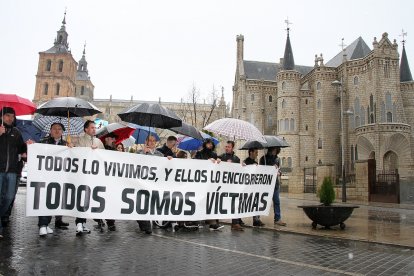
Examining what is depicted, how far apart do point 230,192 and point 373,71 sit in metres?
49.3

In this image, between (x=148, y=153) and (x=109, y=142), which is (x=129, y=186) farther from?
(x=109, y=142)

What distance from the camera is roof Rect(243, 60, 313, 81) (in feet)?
237

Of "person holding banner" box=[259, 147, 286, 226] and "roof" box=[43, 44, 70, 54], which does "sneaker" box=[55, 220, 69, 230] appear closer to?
"person holding banner" box=[259, 147, 286, 226]

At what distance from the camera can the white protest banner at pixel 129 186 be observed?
677 centimetres

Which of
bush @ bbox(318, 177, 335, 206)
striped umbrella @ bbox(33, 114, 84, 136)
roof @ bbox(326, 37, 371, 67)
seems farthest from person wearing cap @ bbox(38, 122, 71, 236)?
roof @ bbox(326, 37, 371, 67)

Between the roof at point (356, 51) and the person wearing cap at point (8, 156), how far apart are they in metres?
58.9

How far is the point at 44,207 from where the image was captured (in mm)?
6676

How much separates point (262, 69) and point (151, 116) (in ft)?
224

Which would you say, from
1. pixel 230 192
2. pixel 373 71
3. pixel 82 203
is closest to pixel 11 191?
pixel 82 203

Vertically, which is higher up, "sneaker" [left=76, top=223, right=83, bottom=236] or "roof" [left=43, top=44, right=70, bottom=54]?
"roof" [left=43, top=44, right=70, bottom=54]

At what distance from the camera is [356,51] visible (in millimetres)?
58219

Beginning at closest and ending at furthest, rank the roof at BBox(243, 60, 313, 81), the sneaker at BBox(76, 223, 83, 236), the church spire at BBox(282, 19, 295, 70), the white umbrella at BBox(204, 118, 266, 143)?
the sneaker at BBox(76, 223, 83, 236)
the white umbrella at BBox(204, 118, 266, 143)
the church spire at BBox(282, 19, 295, 70)
the roof at BBox(243, 60, 313, 81)

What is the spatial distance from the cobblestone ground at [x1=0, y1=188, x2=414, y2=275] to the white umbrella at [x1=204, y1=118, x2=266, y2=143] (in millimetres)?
2426

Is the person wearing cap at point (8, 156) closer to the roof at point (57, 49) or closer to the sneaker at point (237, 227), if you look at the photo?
the sneaker at point (237, 227)
